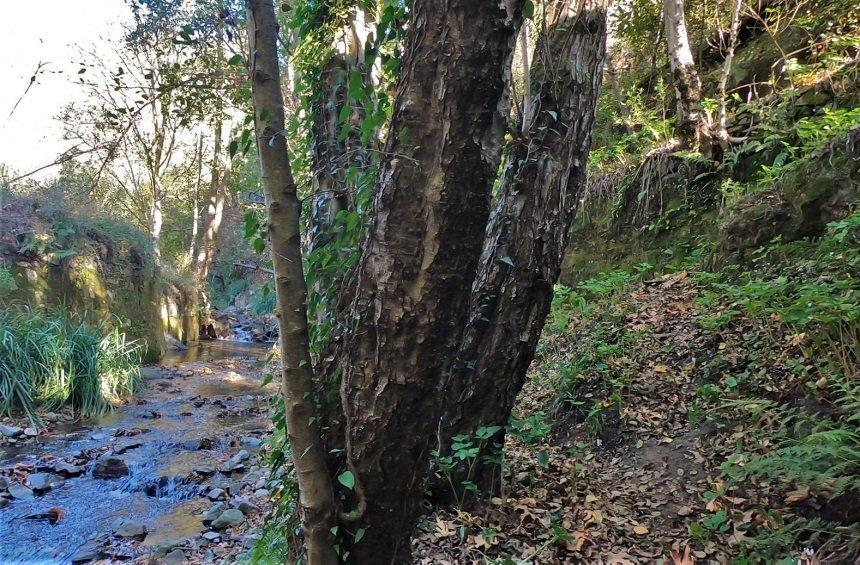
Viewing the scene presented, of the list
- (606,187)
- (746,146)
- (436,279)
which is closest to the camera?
(436,279)

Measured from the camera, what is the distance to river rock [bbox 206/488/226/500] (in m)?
4.86

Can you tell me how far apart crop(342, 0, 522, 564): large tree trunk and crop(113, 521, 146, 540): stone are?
3611 millimetres

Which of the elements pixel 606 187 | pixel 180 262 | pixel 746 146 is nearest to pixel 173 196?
pixel 180 262

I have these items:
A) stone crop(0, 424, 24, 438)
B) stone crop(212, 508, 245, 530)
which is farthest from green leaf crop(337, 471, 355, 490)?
stone crop(0, 424, 24, 438)

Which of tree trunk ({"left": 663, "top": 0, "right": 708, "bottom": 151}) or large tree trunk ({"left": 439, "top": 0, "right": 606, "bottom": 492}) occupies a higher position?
tree trunk ({"left": 663, "top": 0, "right": 708, "bottom": 151})

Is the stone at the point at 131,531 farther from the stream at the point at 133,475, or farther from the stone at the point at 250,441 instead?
the stone at the point at 250,441

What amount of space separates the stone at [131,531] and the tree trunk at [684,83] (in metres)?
7.38

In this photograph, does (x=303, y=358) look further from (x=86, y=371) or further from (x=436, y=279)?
(x=86, y=371)

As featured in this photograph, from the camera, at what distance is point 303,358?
1703 millimetres

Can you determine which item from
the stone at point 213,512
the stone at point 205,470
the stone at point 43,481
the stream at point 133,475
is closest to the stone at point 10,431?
the stream at point 133,475

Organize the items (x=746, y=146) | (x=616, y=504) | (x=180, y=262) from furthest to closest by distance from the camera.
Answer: (x=180, y=262) → (x=746, y=146) → (x=616, y=504)

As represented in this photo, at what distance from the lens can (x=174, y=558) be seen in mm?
3721

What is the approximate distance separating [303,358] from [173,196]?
71.9ft

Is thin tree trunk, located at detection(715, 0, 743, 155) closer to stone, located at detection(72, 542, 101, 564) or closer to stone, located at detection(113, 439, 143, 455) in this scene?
stone, located at detection(72, 542, 101, 564)
